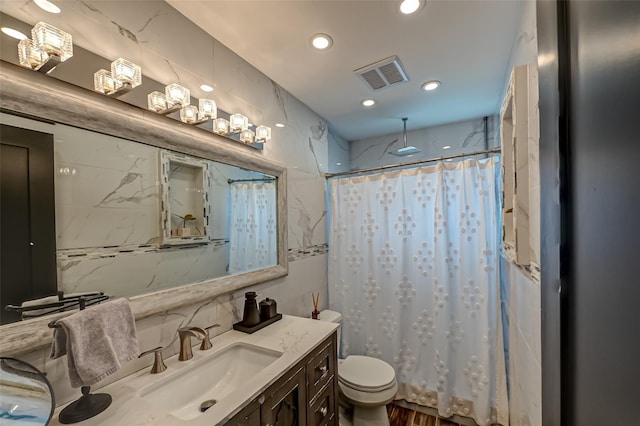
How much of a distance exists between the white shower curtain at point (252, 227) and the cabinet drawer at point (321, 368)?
69 centimetres

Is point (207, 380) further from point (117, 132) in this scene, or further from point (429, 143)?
point (429, 143)

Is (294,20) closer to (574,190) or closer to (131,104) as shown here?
(131,104)

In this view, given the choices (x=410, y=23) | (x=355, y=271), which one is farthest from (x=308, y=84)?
(x=355, y=271)

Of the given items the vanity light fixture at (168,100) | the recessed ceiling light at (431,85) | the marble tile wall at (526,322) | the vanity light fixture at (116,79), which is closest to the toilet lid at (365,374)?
the marble tile wall at (526,322)

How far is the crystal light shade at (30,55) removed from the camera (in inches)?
34.2

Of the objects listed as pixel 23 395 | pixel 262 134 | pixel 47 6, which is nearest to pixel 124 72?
pixel 47 6

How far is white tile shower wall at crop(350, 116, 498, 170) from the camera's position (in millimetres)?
2838

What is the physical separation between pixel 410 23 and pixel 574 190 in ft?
4.97

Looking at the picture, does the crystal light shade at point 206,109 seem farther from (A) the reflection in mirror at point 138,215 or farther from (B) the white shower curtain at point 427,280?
(B) the white shower curtain at point 427,280

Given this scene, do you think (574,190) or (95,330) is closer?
(574,190)

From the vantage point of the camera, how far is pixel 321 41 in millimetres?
1633

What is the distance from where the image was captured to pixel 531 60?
118 cm

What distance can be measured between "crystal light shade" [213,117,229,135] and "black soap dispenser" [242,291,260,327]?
97 cm

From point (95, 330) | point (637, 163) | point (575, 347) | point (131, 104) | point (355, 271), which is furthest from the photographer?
point (355, 271)
